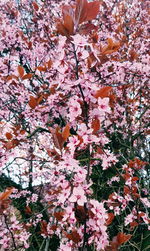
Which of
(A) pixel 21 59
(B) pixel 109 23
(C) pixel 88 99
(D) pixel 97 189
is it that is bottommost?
(D) pixel 97 189

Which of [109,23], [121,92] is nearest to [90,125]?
[121,92]

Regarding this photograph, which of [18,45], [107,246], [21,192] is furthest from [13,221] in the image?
[18,45]

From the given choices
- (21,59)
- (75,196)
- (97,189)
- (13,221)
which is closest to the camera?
(75,196)

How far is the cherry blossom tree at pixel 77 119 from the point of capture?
1.46m

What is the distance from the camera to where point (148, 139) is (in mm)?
6426

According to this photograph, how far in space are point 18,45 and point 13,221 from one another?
10.9 feet

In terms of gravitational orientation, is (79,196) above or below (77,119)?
below

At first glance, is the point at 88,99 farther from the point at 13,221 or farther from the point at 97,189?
the point at 97,189

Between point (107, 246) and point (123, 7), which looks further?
point (123, 7)

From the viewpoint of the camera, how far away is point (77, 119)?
1572mm

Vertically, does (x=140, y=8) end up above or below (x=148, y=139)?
above

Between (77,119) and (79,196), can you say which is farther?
(77,119)

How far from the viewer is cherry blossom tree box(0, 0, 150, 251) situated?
1460 mm

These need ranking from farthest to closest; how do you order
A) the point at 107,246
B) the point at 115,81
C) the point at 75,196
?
the point at 115,81, the point at 107,246, the point at 75,196
